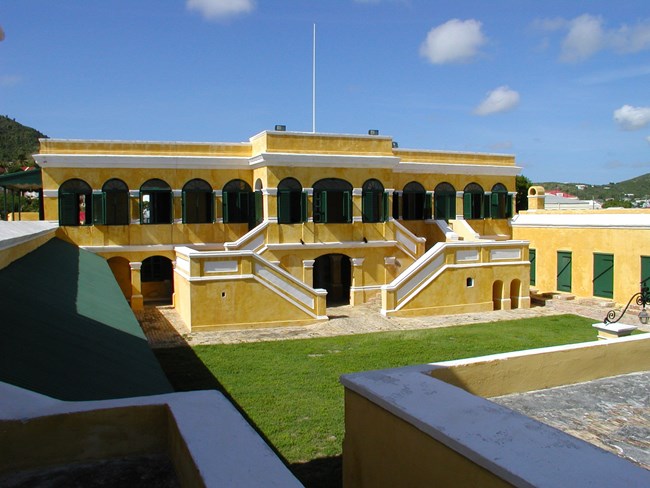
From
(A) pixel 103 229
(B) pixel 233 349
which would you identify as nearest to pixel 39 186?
(A) pixel 103 229

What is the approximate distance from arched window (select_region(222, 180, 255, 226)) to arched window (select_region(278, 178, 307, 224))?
224 centimetres

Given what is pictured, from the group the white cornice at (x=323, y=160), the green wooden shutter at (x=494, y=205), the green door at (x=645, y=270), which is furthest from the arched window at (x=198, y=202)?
the green door at (x=645, y=270)

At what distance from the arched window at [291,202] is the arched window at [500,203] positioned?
424 inches

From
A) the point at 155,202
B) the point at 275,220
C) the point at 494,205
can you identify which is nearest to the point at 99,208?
the point at 155,202

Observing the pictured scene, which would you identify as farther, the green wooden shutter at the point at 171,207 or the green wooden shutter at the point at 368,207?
the green wooden shutter at the point at 368,207

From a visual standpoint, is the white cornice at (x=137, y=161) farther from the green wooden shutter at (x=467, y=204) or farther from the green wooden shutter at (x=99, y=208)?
the green wooden shutter at (x=467, y=204)

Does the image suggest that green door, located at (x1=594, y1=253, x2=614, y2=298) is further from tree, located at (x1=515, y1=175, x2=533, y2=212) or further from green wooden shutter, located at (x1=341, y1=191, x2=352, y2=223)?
tree, located at (x1=515, y1=175, x2=533, y2=212)

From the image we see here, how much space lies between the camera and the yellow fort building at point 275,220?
22.3 meters

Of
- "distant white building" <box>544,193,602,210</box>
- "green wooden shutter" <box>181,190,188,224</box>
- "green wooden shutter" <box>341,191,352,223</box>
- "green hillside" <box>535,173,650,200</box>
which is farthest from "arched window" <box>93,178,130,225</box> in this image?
"green hillside" <box>535,173,650,200</box>

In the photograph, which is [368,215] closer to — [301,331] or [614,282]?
[301,331]

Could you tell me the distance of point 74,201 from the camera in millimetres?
22578

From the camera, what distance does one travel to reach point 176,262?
2250cm

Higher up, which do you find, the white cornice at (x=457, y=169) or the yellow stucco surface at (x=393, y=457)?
the white cornice at (x=457, y=169)

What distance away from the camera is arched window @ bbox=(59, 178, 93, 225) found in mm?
22422
